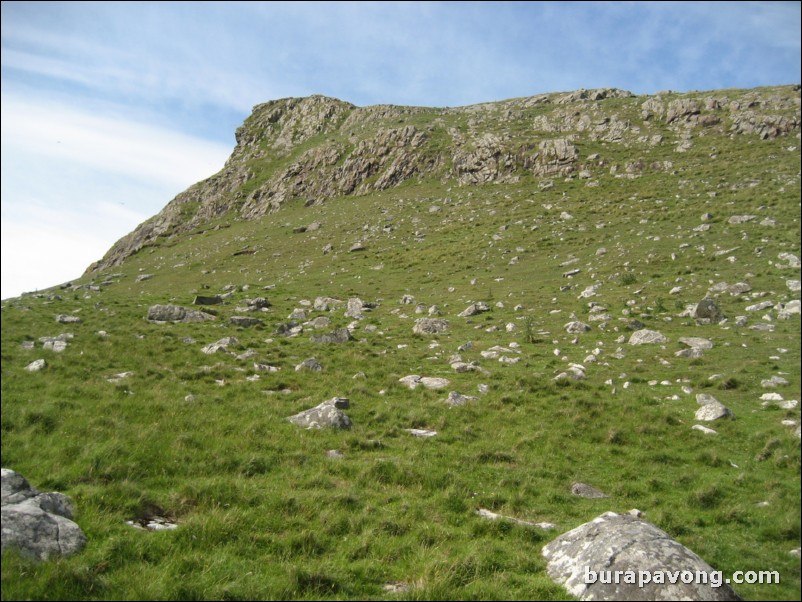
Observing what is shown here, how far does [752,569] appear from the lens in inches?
271

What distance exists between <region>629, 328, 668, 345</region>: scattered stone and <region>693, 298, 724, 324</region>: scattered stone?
2.80m

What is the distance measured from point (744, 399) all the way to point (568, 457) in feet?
22.1

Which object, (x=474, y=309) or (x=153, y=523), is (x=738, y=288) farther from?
(x=153, y=523)

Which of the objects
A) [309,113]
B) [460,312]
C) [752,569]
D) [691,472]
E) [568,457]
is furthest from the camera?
[309,113]

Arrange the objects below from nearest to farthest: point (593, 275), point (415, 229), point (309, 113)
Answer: point (593, 275) → point (415, 229) → point (309, 113)

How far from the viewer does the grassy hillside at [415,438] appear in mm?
6555

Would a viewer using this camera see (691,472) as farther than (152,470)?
Yes

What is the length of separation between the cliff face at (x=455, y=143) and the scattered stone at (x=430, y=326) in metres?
40.7

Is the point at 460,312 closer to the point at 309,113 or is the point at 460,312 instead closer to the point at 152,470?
the point at 152,470

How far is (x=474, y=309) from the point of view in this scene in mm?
28469

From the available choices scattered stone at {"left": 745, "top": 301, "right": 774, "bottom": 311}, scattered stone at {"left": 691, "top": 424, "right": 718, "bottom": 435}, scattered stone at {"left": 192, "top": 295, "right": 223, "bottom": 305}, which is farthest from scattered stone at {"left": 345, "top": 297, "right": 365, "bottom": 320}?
scattered stone at {"left": 745, "top": 301, "right": 774, "bottom": 311}

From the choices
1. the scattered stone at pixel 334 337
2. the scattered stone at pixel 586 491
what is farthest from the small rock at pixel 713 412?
the scattered stone at pixel 334 337

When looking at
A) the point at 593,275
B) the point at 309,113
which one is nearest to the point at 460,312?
the point at 593,275

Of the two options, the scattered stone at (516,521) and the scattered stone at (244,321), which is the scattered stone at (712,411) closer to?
the scattered stone at (516,521)
